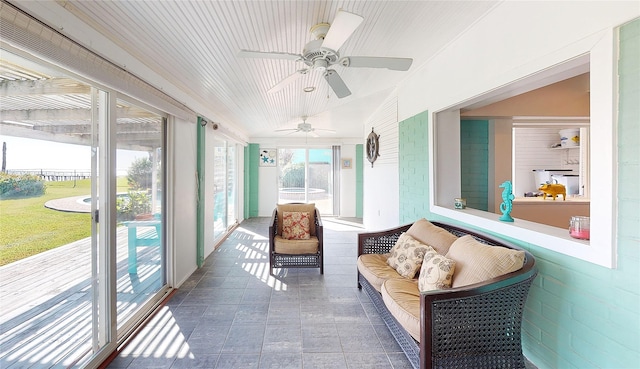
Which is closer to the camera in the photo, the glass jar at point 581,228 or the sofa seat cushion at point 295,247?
the glass jar at point 581,228

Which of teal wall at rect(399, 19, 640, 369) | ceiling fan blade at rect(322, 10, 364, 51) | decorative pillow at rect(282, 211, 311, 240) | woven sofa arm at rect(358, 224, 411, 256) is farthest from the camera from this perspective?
decorative pillow at rect(282, 211, 311, 240)

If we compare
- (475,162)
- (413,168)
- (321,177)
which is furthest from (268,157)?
(475,162)

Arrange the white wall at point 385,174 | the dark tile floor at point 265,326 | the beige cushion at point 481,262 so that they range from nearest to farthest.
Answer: the beige cushion at point 481,262, the dark tile floor at point 265,326, the white wall at point 385,174

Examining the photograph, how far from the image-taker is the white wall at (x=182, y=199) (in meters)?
2.97

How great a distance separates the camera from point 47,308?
1.59m

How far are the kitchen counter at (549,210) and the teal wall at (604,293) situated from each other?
184cm

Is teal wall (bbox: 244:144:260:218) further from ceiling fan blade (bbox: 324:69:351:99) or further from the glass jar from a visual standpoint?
the glass jar

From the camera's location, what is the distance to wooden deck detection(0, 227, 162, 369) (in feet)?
4.54

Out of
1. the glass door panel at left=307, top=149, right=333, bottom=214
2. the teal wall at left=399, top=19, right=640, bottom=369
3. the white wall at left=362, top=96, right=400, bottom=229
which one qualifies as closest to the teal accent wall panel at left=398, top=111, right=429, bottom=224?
the white wall at left=362, top=96, right=400, bottom=229

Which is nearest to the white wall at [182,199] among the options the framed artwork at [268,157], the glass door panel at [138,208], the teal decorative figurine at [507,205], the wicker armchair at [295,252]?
the glass door panel at [138,208]

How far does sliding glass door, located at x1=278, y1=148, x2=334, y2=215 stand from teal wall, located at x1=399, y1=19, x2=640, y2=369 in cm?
621

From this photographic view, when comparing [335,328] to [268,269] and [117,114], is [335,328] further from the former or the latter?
[117,114]

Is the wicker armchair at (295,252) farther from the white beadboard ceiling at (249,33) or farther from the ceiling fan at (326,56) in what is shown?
the ceiling fan at (326,56)

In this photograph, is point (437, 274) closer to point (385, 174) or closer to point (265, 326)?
point (265, 326)
